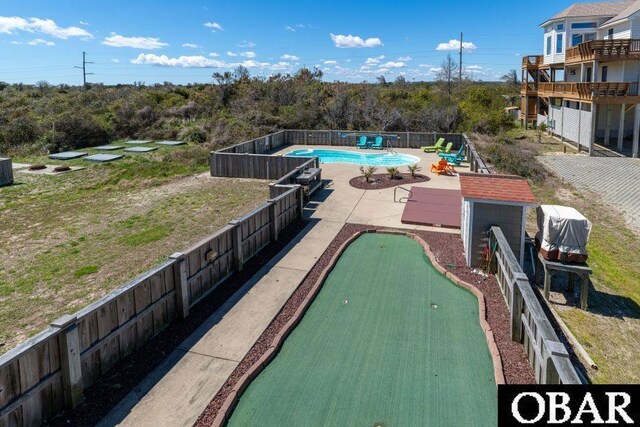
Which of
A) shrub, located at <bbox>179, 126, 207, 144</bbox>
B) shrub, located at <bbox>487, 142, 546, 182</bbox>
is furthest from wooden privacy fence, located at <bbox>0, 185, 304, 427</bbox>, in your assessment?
shrub, located at <bbox>179, 126, 207, 144</bbox>

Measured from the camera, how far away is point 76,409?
477 centimetres

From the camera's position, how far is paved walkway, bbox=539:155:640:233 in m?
14.8

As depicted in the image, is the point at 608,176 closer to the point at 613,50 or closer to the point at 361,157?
the point at 613,50

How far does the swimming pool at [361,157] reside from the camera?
72.4ft

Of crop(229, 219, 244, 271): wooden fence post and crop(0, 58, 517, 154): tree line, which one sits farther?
crop(0, 58, 517, 154): tree line

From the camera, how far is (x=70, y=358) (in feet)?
15.4

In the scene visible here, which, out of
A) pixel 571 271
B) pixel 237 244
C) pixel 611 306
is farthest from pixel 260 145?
pixel 611 306

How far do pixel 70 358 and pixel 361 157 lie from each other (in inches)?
796

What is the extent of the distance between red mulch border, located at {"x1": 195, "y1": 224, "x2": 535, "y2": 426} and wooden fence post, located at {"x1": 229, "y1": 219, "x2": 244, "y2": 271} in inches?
53.0

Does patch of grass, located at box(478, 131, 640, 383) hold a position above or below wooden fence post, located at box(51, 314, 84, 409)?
below

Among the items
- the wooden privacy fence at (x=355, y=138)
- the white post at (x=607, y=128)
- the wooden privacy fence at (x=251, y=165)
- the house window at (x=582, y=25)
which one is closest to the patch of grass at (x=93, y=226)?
the wooden privacy fence at (x=251, y=165)

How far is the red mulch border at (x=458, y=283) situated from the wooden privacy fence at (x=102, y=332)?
142cm

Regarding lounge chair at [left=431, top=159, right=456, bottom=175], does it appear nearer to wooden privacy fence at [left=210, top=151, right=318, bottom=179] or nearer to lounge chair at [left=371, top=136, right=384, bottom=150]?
wooden privacy fence at [left=210, top=151, right=318, bottom=179]

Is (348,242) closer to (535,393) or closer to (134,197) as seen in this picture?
(535,393)
